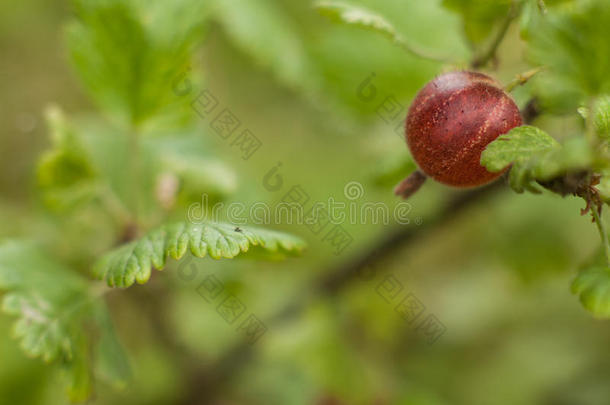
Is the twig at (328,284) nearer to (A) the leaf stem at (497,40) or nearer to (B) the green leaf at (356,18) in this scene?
(A) the leaf stem at (497,40)

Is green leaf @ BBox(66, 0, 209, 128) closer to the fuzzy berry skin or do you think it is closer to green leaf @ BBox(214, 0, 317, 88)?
green leaf @ BBox(214, 0, 317, 88)

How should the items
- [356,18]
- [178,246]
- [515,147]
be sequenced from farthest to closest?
[356,18]
[178,246]
[515,147]

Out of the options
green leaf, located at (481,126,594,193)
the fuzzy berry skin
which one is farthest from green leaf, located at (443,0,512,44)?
green leaf, located at (481,126,594,193)

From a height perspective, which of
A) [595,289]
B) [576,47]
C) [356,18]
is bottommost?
[595,289]

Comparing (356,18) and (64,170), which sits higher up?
(64,170)

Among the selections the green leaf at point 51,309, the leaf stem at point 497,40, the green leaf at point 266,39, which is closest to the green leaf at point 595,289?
the leaf stem at point 497,40

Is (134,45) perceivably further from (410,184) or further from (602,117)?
(602,117)

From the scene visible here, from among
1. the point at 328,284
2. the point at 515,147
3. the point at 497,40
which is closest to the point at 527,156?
the point at 515,147
